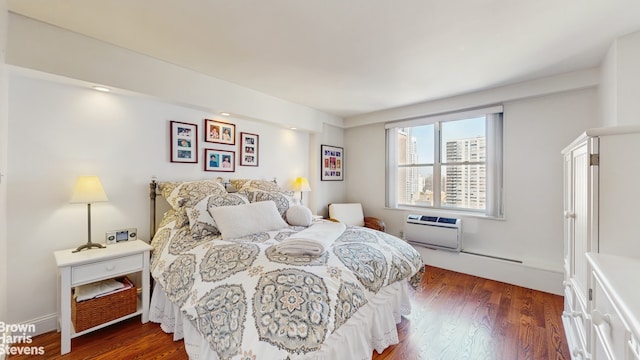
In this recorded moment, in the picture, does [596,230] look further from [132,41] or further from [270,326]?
[132,41]

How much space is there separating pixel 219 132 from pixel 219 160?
1.10 feet

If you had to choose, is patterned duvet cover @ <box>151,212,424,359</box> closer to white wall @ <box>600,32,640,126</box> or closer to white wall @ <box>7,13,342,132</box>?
white wall @ <box>7,13,342,132</box>

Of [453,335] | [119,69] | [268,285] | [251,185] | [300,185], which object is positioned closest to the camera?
[268,285]

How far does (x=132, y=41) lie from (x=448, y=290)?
387 cm

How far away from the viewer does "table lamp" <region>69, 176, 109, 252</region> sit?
197 cm

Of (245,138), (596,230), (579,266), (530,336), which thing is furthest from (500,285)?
(245,138)

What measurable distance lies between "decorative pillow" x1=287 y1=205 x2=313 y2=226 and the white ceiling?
1.43 metres

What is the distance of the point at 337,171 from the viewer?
4711 millimetres

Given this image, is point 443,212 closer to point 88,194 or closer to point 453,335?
point 453,335

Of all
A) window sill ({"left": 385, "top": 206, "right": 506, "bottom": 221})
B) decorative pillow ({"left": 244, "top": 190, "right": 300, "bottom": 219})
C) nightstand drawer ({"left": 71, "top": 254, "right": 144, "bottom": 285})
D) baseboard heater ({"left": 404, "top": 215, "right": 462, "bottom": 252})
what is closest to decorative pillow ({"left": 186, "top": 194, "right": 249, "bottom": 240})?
decorative pillow ({"left": 244, "top": 190, "right": 300, "bottom": 219})

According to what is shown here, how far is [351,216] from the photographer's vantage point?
427cm

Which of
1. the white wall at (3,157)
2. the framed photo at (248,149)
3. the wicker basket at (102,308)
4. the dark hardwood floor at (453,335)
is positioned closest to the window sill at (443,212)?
the dark hardwood floor at (453,335)

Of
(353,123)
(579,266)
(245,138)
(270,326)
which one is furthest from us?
(353,123)

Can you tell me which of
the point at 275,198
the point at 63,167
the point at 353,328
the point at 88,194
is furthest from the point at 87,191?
the point at 353,328
